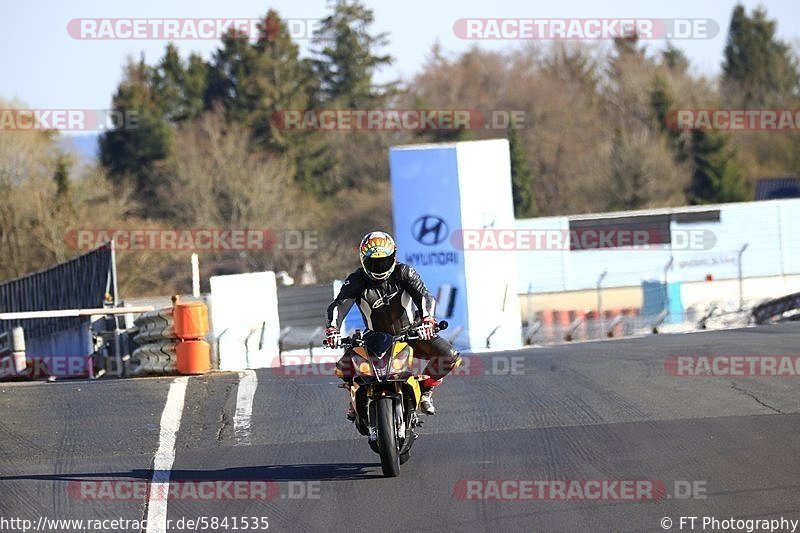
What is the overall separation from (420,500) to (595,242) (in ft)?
144

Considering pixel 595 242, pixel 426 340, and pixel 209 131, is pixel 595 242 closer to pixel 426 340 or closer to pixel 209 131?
pixel 209 131

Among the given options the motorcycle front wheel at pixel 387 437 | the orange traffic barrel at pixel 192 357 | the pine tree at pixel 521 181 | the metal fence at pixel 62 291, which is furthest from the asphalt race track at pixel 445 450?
the pine tree at pixel 521 181

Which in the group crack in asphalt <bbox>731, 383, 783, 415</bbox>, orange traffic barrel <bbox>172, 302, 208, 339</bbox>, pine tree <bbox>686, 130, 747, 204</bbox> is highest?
pine tree <bbox>686, 130, 747, 204</bbox>

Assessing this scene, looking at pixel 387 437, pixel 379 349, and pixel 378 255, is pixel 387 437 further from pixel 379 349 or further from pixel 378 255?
pixel 378 255

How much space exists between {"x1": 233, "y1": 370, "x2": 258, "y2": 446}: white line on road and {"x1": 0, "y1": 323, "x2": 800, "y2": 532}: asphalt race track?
62 millimetres

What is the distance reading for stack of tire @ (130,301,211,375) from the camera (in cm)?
1545

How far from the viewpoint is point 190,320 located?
15.6 metres
